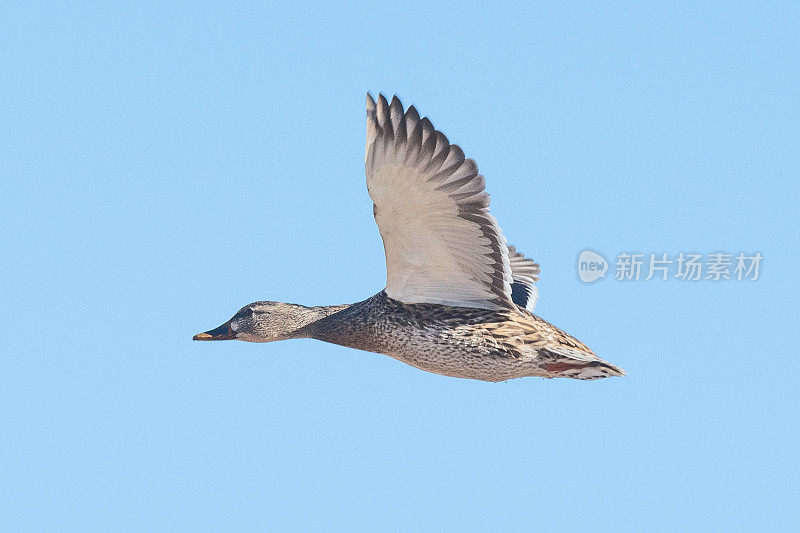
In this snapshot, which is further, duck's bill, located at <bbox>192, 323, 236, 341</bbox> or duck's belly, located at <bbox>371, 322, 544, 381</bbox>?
duck's bill, located at <bbox>192, 323, 236, 341</bbox>

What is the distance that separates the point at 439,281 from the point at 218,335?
271cm

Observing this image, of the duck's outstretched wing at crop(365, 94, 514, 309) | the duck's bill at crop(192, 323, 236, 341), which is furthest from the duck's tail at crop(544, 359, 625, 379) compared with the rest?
the duck's bill at crop(192, 323, 236, 341)

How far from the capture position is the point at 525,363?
10.2m

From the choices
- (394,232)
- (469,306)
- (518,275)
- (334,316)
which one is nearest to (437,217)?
(394,232)

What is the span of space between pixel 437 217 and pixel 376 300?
136 cm

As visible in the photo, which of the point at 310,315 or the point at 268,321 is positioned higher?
the point at 310,315

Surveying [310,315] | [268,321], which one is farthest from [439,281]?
[268,321]

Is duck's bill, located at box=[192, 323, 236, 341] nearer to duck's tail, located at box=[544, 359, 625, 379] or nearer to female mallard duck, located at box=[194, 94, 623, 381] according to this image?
female mallard duck, located at box=[194, 94, 623, 381]

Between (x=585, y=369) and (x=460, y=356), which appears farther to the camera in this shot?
(x=460, y=356)

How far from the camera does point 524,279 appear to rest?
43.0 ft

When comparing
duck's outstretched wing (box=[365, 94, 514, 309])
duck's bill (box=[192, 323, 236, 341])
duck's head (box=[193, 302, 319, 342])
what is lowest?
duck's bill (box=[192, 323, 236, 341])

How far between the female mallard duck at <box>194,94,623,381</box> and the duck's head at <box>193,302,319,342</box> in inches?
18.9

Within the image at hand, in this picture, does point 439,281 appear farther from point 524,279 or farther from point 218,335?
point 524,279

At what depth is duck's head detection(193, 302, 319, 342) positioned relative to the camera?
1159 centimetres
